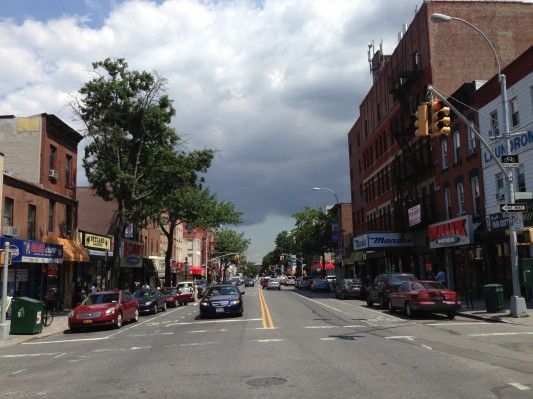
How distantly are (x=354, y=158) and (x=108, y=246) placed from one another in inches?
1245

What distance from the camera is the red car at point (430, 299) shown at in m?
20.0

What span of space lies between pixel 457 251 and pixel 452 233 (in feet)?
7.95

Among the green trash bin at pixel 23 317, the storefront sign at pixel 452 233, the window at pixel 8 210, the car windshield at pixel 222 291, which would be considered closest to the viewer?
the green trash bin at pixel 23 317

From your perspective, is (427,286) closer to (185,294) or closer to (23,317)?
(23,317)

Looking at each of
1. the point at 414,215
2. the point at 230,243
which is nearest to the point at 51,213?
the point at 414,215

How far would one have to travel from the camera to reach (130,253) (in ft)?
157

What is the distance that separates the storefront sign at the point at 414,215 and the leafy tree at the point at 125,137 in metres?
15.9

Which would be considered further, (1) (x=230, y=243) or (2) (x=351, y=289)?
(1) (x=230, y=243)

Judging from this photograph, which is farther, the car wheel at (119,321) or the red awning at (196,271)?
the red awning at (196,271)

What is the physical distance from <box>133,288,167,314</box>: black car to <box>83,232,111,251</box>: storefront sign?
817cm

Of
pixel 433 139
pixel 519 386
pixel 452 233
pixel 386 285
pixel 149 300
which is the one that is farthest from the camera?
pixel 433 139

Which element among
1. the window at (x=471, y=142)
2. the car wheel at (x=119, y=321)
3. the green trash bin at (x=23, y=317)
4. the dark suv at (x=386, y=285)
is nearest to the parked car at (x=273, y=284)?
the dark suv at (x=386, y=285)

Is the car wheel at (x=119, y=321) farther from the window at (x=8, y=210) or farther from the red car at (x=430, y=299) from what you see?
the red car at (x=430, y=299)

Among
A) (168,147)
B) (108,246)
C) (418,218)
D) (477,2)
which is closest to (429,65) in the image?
(477,2)
